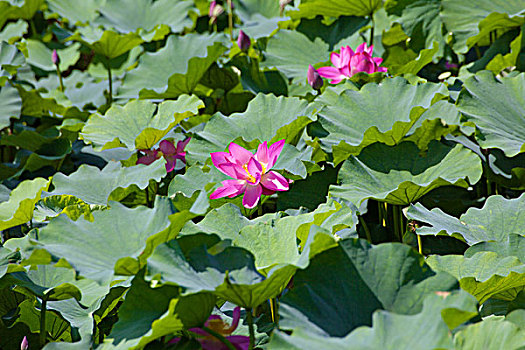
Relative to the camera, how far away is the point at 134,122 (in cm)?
171

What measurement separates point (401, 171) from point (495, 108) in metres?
0.39

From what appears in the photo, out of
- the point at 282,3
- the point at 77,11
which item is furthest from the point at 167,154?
the point at 77,11

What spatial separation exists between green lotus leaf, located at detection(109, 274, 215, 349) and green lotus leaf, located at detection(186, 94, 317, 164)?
0.62 meters

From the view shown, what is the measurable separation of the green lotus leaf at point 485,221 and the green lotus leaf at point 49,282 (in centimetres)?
68

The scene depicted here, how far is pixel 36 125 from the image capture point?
2518 millimetres

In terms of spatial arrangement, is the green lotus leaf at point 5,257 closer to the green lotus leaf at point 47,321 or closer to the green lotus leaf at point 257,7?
the green lotus leaf at point 47,321

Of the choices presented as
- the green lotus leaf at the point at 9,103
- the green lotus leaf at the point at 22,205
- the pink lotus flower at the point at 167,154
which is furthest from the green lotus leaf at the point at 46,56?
the green lotus leaf at the point at 22,205

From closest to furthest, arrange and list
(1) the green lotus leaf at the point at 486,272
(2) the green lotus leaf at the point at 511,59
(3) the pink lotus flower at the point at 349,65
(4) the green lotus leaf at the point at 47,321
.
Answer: (1) the green lotus leaf at the point at 486,272, (4) the green lotus leaf at the point at 47,321, (3) the pink lotus flower at the point at 349,65, (2) the green lotus leaf at the point at 511,59

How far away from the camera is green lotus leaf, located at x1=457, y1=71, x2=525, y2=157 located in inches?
58.0

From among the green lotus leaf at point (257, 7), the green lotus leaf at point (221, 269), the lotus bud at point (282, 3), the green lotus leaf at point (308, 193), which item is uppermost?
the green lotus leaf at point (221, 269)

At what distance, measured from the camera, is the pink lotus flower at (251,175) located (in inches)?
51.4

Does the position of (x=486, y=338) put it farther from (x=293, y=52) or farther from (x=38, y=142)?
(x=38, y=142)

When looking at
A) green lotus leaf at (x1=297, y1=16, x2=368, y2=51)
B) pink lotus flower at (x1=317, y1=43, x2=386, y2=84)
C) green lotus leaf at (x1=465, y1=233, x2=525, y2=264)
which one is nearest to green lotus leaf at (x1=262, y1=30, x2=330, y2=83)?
green lotus leaf at (x1=297, y1=16, x2=368, y2=51)

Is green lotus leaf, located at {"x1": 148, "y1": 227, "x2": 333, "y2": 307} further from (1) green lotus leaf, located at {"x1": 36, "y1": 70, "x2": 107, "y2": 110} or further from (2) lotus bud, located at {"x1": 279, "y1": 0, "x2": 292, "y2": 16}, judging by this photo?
(2) lotus bud, located at {"x1": 279, "y1": 0, "x2": 292, "y2": 16}
